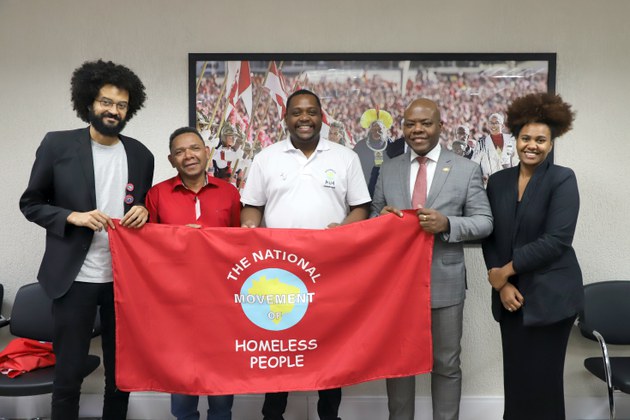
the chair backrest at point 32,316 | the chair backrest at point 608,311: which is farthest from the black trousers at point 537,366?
the chair backrest at point 32,316

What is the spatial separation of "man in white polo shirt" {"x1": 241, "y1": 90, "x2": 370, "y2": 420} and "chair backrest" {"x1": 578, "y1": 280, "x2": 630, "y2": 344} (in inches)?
56.0

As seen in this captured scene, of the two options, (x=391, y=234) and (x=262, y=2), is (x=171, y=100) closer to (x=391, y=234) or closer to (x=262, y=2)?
(x=262, y=2)

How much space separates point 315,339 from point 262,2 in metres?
1.98

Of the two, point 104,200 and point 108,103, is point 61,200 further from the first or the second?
point 108,103

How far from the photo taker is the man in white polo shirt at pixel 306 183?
2.44 metres

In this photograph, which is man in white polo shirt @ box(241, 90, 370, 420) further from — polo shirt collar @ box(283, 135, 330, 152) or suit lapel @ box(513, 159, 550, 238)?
suit lapel @ box(513, 159, 550, 238)

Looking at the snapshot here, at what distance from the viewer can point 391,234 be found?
225 cm

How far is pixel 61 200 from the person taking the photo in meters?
2.21

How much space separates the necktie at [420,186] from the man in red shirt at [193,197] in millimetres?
869

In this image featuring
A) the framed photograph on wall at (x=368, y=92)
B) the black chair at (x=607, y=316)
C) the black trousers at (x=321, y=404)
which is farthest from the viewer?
the framed photograph on wall at (x=368, y=92)

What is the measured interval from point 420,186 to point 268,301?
34.5 inches

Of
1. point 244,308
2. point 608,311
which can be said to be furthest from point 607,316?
point 244,308

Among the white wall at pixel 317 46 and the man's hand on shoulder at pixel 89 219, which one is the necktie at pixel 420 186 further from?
the man's hand on shoulder at pixel 89 219

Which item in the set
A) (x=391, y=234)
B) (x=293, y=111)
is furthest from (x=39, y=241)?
(x=391, y=234)
